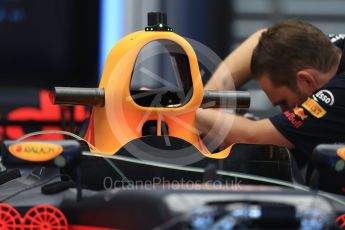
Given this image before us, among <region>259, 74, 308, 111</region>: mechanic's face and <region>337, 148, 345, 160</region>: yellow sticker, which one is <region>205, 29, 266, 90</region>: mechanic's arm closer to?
<region>259, 74, 308, 111</region>: mechanic's face

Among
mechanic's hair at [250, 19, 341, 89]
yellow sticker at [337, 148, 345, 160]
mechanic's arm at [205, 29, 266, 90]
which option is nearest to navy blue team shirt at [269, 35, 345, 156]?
mechanic's hair at [250, 19, 341, 89]

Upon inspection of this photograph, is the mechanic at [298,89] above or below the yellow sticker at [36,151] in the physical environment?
below

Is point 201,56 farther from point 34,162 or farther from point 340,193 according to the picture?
point 34,162

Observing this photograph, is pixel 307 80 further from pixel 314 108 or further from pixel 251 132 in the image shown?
pixel 251 132

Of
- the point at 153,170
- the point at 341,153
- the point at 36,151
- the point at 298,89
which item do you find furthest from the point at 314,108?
the point at 36,151

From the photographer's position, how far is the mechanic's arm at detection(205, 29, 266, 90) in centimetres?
323

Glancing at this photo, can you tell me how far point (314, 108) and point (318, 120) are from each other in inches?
1.6

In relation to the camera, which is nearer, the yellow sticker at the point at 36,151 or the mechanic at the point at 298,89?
the yellow sticker at the point at 36,151

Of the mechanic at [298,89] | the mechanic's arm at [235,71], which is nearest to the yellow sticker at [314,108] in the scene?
the mechanic at [298,89]

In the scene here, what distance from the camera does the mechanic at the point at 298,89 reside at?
284cm

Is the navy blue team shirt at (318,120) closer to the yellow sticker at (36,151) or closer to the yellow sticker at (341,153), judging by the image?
the yellow sticker at (341,153)

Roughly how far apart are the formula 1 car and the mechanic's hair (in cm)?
36

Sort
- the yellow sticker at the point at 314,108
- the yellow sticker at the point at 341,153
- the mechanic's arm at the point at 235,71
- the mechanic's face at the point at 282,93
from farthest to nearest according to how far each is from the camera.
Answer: the mechanic's arm at the point at 235,71 → the mechanic's face at the point at 282,93 → the yellow sticker at the point at 314,108 → the yellow sticker at the point at 341,153

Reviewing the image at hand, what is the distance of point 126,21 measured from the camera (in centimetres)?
531
